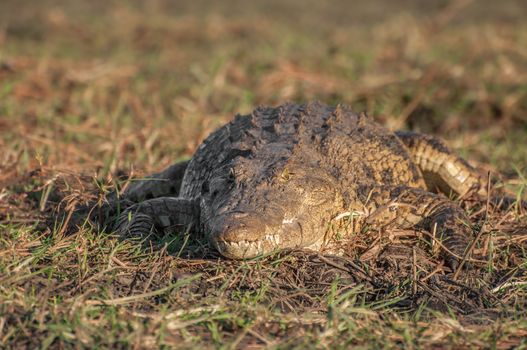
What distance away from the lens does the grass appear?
3.36m

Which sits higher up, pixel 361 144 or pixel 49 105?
pixel 361 144

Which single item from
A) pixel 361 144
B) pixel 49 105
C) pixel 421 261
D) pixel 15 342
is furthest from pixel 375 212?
pixel 49 105

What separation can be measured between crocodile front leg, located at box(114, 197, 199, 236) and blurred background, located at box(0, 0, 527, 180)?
1.22m

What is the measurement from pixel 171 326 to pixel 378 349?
0.82m

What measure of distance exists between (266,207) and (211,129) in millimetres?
3232

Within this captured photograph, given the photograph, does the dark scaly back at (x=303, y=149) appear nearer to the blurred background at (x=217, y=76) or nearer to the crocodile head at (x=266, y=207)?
the crocodile head at (x=266, y=207)

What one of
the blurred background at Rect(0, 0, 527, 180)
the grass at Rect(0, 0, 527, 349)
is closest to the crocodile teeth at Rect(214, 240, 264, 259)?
the grass at Rect(0, 0, 527, 349)

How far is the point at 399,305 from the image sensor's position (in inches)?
148

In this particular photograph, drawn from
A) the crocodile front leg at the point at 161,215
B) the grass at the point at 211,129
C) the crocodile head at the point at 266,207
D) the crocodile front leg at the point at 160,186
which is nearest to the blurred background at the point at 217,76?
the grass at the point at 211,129

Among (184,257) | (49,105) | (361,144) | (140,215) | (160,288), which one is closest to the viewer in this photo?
(160,288)

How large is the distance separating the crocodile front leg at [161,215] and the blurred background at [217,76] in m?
1.22

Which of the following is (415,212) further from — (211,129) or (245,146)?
(211,129)

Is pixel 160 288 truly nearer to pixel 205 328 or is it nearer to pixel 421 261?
pixel 205 328

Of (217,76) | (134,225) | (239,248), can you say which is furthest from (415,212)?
(217,76)
